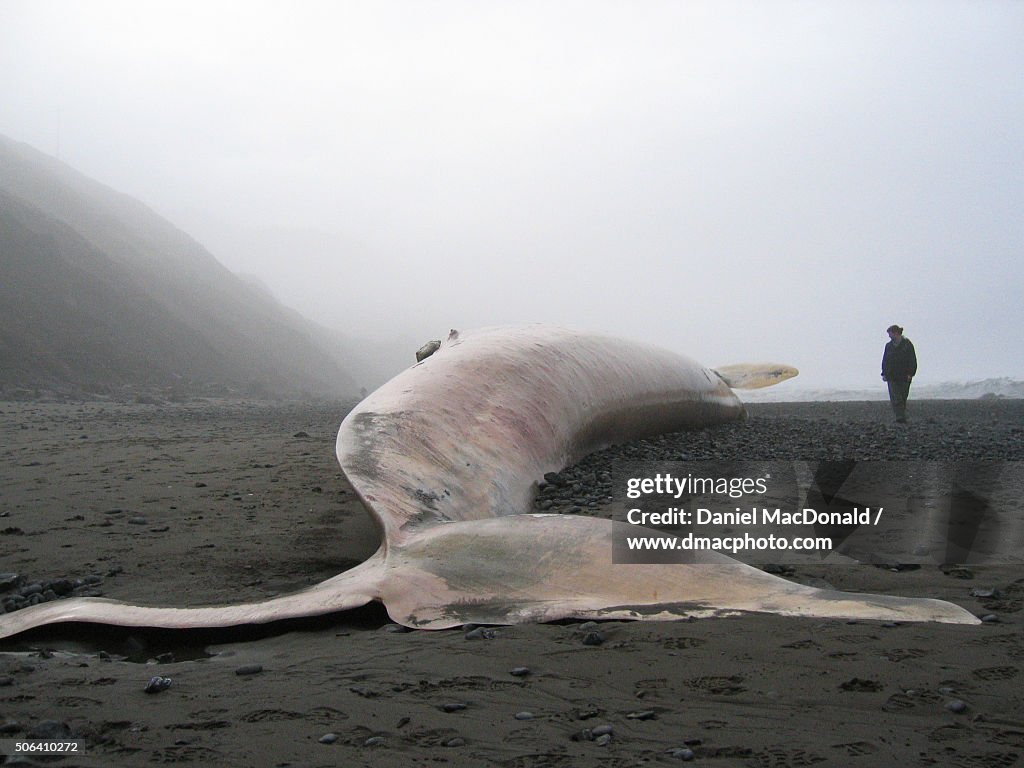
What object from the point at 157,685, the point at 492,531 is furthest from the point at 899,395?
the point at 157,685

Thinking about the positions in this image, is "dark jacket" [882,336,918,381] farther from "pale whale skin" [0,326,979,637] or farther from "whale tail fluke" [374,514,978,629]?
"whale tail fluke" [374,514,978,629]

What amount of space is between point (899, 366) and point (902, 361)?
87mm

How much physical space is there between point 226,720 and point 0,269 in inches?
1207

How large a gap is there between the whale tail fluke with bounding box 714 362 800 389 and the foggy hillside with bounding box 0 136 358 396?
16.7 m

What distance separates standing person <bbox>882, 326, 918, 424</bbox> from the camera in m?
11.6

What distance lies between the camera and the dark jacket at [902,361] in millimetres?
11641

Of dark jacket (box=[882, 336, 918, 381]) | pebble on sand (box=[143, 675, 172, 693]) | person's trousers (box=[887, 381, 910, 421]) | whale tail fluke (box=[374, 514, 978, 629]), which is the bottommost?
pebble on sand (box=[143, 675, 172, 693])

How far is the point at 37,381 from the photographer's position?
20.9m

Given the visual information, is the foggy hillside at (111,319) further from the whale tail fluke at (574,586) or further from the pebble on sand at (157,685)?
the pebble on sand at (157,685)

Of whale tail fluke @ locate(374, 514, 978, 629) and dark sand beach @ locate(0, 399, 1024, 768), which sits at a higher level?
whale tail fluke @ locate(374, 514, 978, 629)

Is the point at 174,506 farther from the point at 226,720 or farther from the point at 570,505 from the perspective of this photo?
the point at 226,720

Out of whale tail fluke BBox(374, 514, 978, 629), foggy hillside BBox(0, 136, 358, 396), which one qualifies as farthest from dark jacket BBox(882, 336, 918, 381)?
foggy hillside BBox(0, 136, 358, 396)

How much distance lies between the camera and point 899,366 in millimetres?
11664

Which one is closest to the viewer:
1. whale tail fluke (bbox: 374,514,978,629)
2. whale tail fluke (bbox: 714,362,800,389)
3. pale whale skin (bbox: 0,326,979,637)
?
whale tail fluke (bbox: 374,514,978,629)
